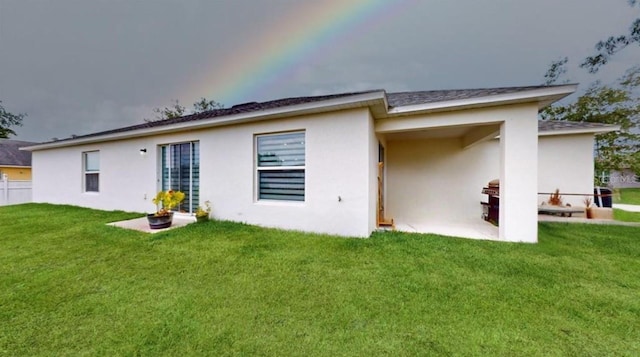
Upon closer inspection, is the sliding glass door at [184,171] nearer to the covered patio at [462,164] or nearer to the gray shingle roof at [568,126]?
the covered patio at [462,164]

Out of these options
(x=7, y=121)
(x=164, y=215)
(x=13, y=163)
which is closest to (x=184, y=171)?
(x=164, y=215)

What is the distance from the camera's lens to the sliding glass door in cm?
660

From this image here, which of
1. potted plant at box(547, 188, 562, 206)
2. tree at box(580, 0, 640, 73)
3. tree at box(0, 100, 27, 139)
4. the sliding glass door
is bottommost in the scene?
potted plant at box(547, 188, 562, 206)

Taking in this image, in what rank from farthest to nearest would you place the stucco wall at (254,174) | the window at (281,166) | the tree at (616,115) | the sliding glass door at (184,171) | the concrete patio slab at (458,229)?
the tree at (616,115), the sliding glass door at (184,171), the window at (281,166), the concrete patio slab at (458,229), the stucco wall at (254,174)

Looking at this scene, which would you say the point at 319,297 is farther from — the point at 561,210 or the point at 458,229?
the point at 561,210

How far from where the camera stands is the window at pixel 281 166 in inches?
210

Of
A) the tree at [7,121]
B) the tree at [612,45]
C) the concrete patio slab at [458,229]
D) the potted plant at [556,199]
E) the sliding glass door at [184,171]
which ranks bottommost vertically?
the concrete patio slab at [458,229]

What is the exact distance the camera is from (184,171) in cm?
682

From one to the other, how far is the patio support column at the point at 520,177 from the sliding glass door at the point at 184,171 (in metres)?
7.07

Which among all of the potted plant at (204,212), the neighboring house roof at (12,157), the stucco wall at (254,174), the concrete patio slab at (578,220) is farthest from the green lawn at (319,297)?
the neighboring house roof at (12,157)

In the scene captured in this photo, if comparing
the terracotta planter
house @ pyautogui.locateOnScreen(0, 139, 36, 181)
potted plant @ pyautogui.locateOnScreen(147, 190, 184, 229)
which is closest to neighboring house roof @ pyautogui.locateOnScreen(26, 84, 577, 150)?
potted plant @ pyautogui.locateOnScreen(147, 190, 184, 229)

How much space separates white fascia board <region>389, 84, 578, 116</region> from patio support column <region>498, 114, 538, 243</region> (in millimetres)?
292

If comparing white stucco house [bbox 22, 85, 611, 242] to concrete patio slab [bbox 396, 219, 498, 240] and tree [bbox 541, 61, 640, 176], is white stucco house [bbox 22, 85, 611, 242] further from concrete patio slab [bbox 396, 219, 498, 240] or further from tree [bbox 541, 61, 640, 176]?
tree [bbox 541, 61, 640, 176]

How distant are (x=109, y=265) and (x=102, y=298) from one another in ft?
3.77
